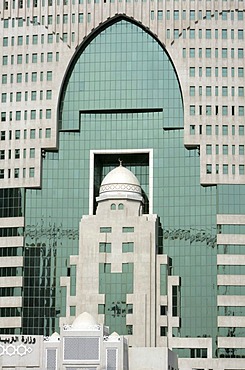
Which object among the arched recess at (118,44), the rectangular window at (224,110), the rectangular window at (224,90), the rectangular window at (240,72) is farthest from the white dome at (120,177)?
the rectangular window at (240,72)

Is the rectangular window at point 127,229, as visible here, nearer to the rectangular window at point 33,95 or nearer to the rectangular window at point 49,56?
the rectangular window at point 33,95

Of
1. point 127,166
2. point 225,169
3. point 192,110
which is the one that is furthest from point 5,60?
point 225,169

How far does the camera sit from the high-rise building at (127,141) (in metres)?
114

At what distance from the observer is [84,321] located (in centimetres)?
10194

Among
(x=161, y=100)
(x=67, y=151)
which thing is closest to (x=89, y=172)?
(x=67, y=151)

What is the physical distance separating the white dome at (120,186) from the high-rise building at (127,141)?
8.23ft

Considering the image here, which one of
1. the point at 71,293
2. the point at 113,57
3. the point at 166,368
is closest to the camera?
the point at 166,368

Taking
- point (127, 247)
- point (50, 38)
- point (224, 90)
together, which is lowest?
point (127, 247)

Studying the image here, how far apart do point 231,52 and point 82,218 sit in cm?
2535

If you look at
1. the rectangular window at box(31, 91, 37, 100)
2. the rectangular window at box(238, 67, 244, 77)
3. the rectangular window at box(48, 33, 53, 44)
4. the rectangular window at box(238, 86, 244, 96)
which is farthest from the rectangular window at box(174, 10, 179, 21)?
the rectangular window at box(31, 91, 37, 100)

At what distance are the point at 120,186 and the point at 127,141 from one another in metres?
6.82

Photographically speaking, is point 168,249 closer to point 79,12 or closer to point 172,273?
point 172,273

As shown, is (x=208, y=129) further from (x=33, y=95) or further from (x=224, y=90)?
(x=33, y=95)

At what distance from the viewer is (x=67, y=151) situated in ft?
395
